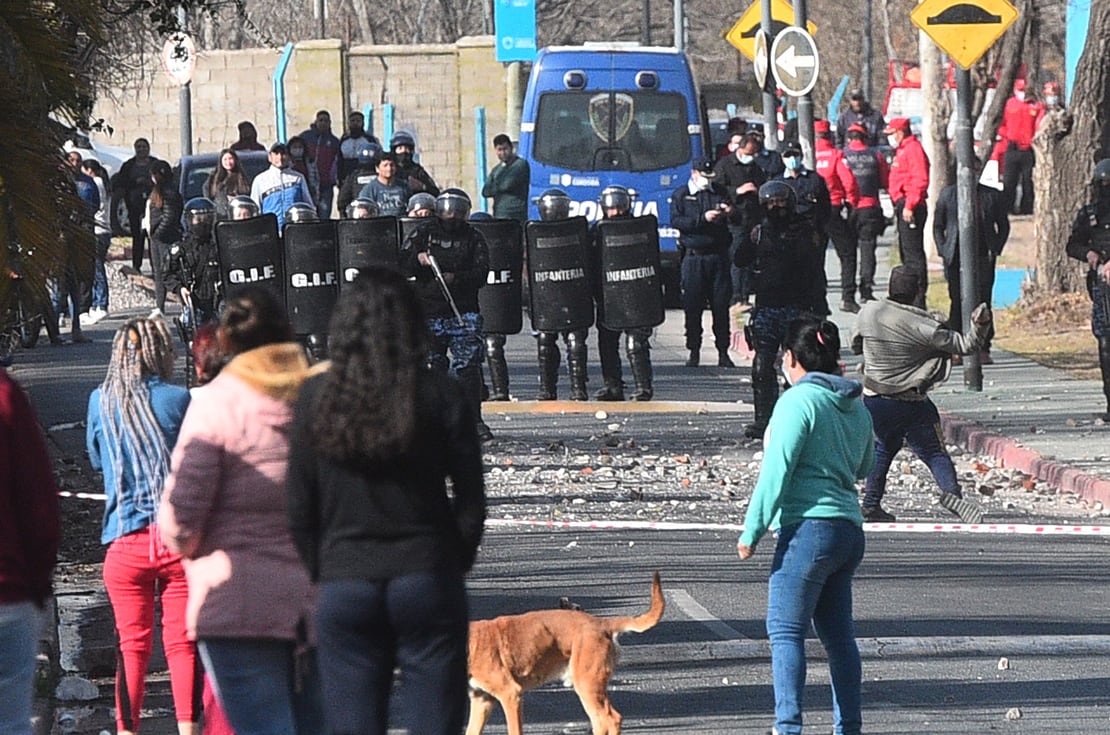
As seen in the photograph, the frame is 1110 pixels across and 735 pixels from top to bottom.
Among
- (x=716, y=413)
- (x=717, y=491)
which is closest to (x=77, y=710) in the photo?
(x=717, y=491)

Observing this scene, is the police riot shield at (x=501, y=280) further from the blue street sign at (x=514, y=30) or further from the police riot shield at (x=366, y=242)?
the blue street sign at (x=514, y=30)

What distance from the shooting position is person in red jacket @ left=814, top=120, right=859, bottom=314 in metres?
23.6

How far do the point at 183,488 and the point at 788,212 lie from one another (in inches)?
395

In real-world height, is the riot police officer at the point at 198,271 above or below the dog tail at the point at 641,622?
above

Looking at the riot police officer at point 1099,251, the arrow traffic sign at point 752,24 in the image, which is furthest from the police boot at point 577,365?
the arrow traffic sign at point 752,24

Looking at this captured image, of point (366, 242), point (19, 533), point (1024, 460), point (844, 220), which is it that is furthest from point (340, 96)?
point (19, 533)

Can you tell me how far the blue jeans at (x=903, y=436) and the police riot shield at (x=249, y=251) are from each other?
6.00 metres

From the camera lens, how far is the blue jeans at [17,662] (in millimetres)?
5117

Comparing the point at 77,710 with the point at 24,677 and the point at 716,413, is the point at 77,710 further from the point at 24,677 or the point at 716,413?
the point at 716,413

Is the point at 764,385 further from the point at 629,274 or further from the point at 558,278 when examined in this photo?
the point at 558,278

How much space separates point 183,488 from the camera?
17.5 ft

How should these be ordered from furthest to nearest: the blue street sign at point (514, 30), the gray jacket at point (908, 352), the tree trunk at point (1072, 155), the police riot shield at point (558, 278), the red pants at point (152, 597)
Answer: the blue street sign at point (514, 30) < the tree trunk at point (1072, 155) < the police riot shield at point (558, 278) < the gray jacket at point (908, 352) < the red pants at point (152, 597)

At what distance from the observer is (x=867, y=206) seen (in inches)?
965

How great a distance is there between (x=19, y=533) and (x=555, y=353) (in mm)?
12334
